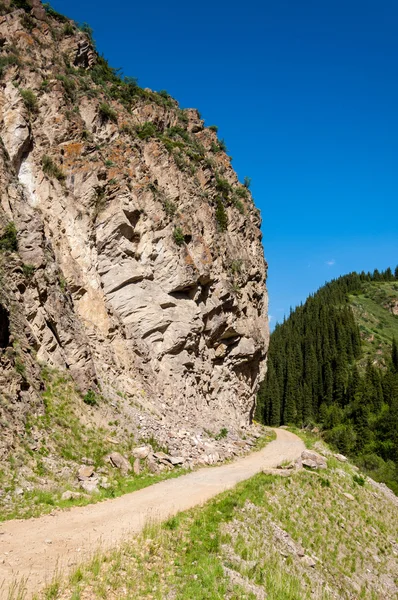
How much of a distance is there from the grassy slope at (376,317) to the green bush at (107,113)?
Result: 346ft

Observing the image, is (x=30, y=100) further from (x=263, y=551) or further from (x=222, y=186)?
(x=263, y=551)

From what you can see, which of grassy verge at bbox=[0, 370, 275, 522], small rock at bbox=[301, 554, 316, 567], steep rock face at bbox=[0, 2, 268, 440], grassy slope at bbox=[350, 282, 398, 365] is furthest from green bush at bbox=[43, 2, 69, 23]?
grassy slope at bbox=[350, 282, 398, 365]

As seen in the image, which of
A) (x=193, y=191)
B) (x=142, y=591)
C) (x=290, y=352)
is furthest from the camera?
(x=290, y=352)

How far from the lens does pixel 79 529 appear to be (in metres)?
9.59

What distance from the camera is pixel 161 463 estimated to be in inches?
690

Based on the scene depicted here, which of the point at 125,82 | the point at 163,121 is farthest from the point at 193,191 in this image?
the point at 125,82

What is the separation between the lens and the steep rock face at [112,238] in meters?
19.6

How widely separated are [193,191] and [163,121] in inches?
392

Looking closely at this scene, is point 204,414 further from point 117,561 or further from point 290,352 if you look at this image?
point 290,352

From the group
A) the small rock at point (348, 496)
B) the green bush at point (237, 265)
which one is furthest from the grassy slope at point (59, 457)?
the green bush at point (237, 265)

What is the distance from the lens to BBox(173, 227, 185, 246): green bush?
29531 mm

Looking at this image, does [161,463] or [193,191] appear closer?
[161,463]

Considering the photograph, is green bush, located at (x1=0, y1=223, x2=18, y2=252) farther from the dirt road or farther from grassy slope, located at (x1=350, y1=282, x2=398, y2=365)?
grassy slope, located at (x1=350, y1=282, x2=398, y2=365)

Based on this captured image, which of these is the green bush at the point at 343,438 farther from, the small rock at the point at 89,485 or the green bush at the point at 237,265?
the small rock at the point at 89,485
